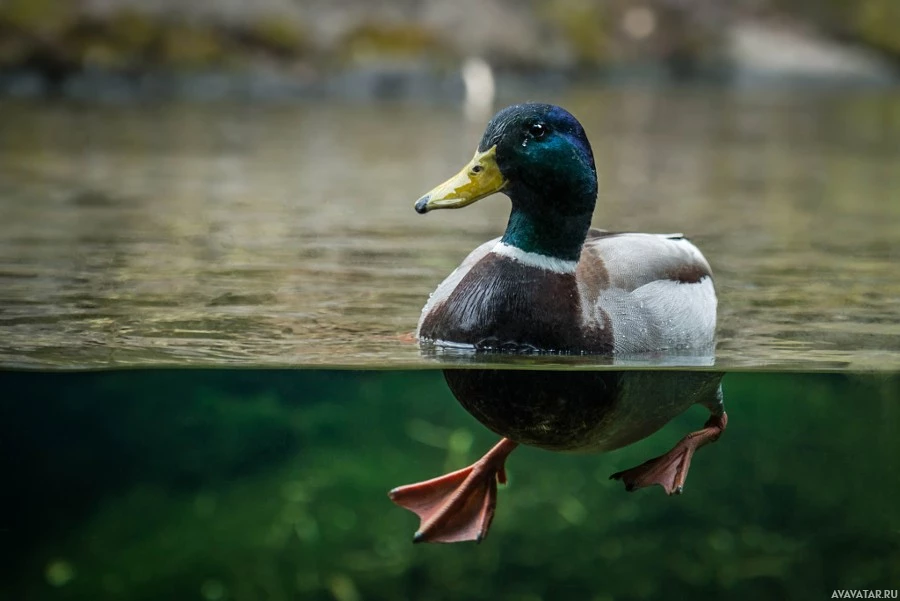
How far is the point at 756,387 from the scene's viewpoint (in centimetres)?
578

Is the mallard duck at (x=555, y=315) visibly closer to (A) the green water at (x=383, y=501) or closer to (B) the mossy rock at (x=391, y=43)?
(A) the green water at (x=383, y=501)

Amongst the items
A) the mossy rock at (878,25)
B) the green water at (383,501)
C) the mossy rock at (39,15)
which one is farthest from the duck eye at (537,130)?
the mossy rock at (878,25)

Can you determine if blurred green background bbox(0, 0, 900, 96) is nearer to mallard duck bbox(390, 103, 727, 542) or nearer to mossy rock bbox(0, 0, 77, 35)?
mossy rock bbox(0, 0, 77, 35)

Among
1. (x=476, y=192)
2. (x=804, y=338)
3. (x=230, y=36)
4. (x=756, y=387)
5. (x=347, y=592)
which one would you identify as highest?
(x=230, y=36)

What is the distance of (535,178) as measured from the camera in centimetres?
398

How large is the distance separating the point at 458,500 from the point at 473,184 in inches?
43.4

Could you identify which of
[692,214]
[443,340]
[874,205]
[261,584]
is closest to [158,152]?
[261,584]

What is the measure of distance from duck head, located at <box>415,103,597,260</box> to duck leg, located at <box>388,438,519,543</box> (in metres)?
0.80

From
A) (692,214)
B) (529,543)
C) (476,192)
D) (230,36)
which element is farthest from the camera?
(230,36)

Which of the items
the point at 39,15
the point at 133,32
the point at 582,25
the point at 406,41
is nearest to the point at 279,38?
the point at 406,41

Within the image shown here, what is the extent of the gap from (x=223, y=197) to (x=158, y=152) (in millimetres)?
1713

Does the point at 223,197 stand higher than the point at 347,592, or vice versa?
the point at 223,197

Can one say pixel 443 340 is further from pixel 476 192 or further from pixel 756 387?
pixel 756 387

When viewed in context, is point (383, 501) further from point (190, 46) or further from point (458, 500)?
point (190, 46)
